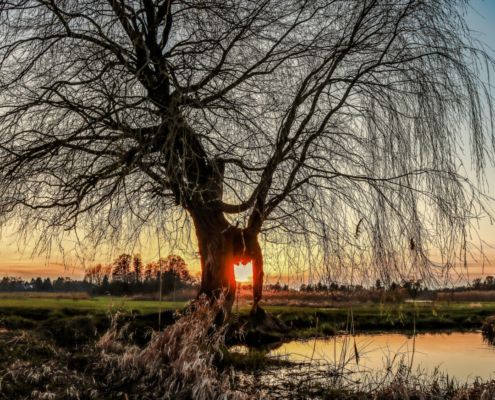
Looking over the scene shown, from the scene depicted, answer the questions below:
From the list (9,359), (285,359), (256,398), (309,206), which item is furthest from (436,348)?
(9,359)

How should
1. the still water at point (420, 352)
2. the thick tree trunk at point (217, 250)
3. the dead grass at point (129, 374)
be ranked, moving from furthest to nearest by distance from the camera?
the thick tree trunk at point (217, 250), the still water at point (420, 352), the dead grass at point (129, 374)

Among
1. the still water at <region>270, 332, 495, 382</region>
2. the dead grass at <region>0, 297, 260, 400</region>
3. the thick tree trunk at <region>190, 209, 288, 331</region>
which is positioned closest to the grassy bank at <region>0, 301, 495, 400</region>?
the dead grass at <region>0, 297, 260, 400</region>

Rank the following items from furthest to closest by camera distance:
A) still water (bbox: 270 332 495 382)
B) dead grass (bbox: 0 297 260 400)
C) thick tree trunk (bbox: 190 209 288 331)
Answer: thick tree trunk (bbox: 190 209 288 331) → still water (bbox: 270 332 495 382) → dead grass (bbox: 0 297 260 400)

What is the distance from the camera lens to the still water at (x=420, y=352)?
4.21 metres

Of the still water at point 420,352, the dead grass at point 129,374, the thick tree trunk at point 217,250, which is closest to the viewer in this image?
the dead grass at point 129,374

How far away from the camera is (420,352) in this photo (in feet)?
17.6

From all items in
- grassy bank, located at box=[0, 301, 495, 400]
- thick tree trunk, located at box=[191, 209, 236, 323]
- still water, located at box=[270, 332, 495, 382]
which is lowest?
still water, located at box=[270, 332, 495, 382]

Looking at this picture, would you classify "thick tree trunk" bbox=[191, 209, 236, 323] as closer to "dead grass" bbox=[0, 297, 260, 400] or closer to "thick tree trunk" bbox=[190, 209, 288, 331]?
"thick tree trunk" bbox=[190, 209, 288, 331]

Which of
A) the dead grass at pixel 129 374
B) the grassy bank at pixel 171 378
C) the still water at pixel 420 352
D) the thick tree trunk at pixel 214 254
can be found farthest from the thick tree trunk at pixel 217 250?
the dead grass at pixel 129 374

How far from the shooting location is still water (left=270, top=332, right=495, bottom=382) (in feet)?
13.8

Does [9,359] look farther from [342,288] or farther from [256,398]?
[342,288]

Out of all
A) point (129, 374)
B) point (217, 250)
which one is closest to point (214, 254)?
point (217, 250)

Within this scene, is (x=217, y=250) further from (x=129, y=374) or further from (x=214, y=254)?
(x=129, y=374)

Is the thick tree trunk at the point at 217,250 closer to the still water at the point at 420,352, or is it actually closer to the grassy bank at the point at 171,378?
the still water at the point at 420,352
